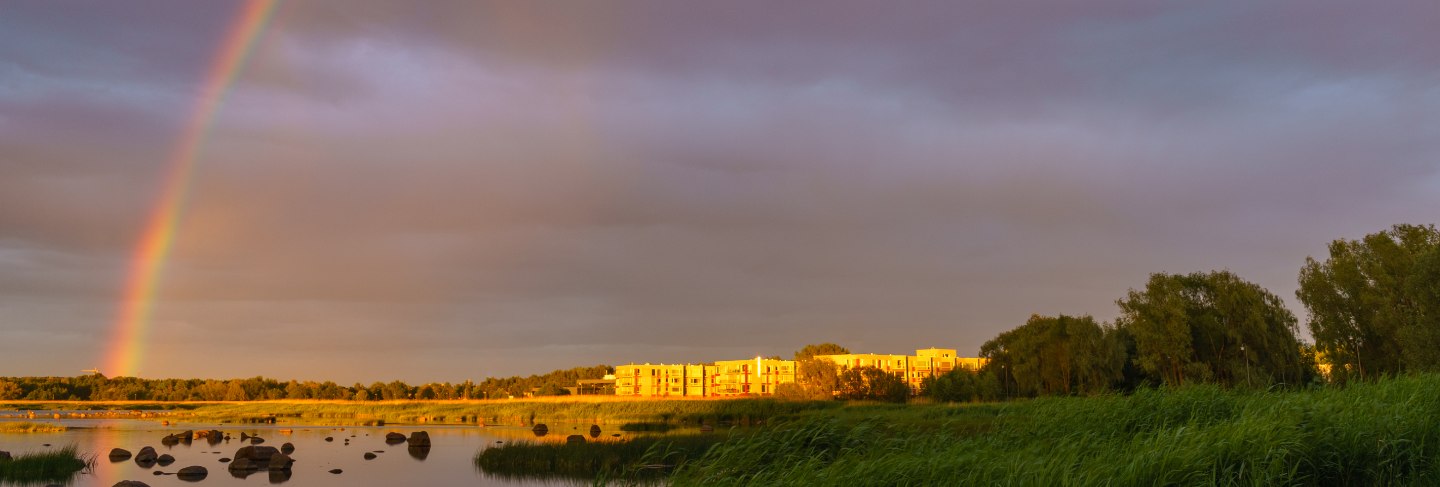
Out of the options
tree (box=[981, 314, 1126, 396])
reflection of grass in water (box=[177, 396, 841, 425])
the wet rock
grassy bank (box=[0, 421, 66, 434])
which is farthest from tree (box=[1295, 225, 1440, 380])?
grassy bank (box=[0, 421, 66, 434])

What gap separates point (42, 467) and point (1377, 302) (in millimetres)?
62915

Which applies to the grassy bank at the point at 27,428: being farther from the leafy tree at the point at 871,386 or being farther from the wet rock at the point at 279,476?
the leafy tree at the point at 871,386

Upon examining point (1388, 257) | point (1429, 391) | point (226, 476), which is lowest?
point (226, 476)

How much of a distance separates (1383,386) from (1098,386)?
43.7m

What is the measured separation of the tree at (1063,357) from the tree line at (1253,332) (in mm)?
79

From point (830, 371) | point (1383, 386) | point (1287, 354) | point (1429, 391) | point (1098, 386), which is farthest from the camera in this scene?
point (830, 371)

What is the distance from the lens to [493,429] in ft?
225

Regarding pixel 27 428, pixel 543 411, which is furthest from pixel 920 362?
pixel 27 428

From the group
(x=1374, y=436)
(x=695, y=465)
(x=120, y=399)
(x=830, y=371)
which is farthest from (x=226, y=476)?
(x=120, y=399)

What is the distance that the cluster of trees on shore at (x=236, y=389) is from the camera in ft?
486

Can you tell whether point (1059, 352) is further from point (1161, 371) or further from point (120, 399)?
point (120, 399)

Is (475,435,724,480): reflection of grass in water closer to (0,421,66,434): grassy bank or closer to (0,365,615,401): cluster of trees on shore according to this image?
(0,421,66,434): grassy bank

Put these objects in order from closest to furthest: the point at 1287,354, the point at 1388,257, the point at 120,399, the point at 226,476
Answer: the point at 226,476 < the point at 1388,257 < the point at 1287,354 < the point at 120,399

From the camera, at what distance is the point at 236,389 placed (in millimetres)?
146000
